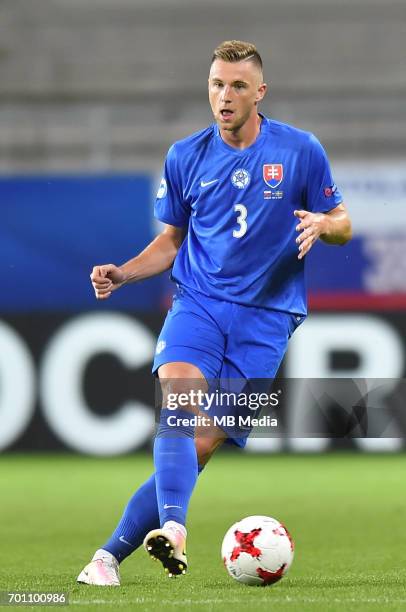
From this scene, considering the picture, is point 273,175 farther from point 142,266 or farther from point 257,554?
point 257,554

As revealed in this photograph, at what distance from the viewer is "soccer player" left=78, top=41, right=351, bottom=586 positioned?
4.79m

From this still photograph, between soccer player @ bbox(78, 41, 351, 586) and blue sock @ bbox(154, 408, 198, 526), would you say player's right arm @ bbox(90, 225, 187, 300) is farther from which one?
blue sock @ bbox(154, 408, 198, 526)

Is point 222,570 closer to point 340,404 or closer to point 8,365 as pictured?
point 340,404

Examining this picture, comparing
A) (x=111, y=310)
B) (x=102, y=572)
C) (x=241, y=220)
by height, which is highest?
(x=111, y=310)

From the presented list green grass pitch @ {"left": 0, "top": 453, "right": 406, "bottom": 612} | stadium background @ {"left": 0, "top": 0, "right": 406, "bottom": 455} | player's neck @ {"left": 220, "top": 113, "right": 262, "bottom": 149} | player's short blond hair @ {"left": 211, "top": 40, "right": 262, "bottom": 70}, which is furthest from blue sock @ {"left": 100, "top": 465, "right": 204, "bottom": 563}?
stadium background @ {"left": 0, "top": 0, "right": 406, "bottom": 455}

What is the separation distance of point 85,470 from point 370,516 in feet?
11.9

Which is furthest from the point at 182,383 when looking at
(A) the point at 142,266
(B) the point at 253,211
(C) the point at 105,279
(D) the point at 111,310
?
(D) the point at 111,310

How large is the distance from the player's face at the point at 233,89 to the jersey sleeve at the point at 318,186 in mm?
315

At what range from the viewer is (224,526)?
23.7 ft

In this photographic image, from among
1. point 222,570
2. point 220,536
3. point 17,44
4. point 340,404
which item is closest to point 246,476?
point 340,404

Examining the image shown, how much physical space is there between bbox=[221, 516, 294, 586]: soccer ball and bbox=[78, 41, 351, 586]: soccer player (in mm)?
293

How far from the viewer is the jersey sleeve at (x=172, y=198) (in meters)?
5.12

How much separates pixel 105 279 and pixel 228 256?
473 millimetres

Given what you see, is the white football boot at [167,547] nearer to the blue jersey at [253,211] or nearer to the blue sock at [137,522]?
the blue sock at [137,522]
